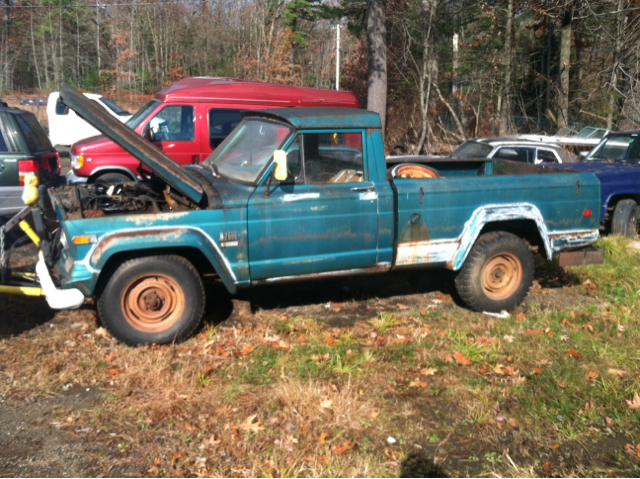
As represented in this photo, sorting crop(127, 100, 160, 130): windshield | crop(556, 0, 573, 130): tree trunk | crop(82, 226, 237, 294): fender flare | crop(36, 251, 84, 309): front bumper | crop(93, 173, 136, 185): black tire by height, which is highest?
crop(556, 0, 573, 130): tree trunk

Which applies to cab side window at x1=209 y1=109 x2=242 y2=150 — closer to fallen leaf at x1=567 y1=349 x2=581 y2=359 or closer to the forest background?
fallen leaf at x1=567 y1=349 x2=581 y2=359

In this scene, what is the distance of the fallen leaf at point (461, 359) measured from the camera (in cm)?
489

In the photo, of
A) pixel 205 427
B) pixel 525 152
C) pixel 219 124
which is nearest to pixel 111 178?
pixel 219 124

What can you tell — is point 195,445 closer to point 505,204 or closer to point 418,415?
point 418,415

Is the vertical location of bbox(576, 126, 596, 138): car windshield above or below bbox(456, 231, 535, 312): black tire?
above

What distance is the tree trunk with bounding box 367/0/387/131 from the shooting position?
15.7 metres

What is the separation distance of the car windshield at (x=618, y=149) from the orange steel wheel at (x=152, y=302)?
25.8ft

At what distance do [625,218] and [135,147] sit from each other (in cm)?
739

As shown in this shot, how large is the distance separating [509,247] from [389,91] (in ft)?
Answer: 61.4

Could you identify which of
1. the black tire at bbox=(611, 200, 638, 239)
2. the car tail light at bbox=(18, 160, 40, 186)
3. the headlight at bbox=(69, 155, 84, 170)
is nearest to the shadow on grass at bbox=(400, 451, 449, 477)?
the car tail light at bbox=(18, 160, 40, 186)

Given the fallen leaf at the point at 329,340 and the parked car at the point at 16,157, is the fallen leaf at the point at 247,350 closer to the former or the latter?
the fallen leaf at the point at 329,340

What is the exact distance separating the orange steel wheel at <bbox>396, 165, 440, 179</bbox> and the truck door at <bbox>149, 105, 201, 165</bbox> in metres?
4.23

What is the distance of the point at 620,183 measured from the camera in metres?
8.50

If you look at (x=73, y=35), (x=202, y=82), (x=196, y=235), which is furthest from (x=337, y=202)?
(x=73, y=35)
